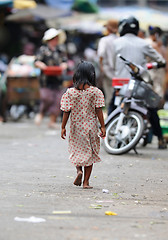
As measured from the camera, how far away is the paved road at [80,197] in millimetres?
4930

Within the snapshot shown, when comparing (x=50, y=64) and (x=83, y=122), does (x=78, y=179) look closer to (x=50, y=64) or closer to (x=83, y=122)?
(x=83, y=122)

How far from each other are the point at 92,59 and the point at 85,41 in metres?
7.61

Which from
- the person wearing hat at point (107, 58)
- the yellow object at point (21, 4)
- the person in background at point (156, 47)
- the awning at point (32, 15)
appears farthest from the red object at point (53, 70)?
the yellow object at point (21, 4)

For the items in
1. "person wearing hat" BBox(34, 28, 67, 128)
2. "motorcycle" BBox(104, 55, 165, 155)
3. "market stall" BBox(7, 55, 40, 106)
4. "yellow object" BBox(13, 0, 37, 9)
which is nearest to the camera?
"motorcycle" BBox(104, 55, 165, 155)

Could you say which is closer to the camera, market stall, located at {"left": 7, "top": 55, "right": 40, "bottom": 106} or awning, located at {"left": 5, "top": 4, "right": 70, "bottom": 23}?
market stall, located at {"left": 7, "top": 55, "right": 40, "bottom": 106}

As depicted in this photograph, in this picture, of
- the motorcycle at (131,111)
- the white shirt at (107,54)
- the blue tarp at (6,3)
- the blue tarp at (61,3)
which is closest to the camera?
the motorcycle at (131,111)

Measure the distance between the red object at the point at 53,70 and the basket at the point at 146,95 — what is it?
4.65 m

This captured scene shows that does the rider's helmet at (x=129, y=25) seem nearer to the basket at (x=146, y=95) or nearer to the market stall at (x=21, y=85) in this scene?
the basket at (x=146, y=95)

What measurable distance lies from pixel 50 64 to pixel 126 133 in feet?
16.5

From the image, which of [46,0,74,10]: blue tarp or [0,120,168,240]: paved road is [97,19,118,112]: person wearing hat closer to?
[0,120,168,240]: paved road

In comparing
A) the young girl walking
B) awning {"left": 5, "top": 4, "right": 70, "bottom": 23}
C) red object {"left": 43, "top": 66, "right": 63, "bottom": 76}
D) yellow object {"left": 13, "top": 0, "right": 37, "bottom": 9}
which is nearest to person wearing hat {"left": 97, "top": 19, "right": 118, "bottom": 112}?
red object {"left": 43, "top": 66, "right": 63, "bottom": 76}

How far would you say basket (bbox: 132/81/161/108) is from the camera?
32.4 ft

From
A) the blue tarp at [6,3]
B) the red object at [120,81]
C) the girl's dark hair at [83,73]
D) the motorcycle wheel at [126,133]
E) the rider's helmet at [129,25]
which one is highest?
the rider's helmet at [129,25]

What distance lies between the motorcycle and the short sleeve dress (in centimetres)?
269
